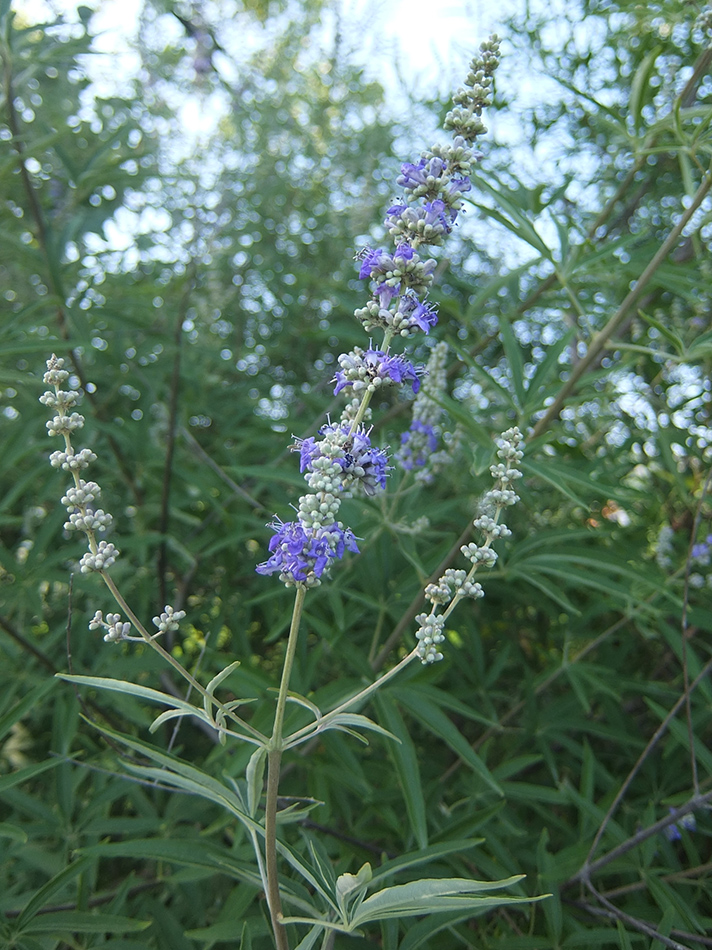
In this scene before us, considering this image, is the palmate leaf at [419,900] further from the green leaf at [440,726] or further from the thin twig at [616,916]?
the thin twig at [616,916]

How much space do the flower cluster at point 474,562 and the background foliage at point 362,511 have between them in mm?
235

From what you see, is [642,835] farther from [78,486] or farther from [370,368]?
[78,486]

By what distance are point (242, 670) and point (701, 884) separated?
66.2 inches

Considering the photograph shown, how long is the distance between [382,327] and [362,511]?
1.18 m

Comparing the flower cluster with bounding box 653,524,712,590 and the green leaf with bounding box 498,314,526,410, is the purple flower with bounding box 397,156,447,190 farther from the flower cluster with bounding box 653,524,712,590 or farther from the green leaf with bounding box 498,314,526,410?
the flower cluster with bounding box 653,524,712,590

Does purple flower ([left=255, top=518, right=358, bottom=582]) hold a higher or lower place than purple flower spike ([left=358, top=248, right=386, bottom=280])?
lower

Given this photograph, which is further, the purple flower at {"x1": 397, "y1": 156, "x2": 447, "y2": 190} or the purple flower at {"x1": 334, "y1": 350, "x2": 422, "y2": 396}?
the purple flower at {"x1": 397, "y1": 156, "x2": 447, "y2": 190}

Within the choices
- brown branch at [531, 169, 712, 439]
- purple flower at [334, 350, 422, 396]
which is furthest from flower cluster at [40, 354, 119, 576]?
brown branch at [531, 169, 712, 439]

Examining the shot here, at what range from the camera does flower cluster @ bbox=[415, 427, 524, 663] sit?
142 cm

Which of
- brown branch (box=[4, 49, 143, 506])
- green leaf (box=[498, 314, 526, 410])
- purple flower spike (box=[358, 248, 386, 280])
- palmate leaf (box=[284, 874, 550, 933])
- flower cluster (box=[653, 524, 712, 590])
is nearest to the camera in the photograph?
palmate leaf (box=[284, 874, 550, 933])

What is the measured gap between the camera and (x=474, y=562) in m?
1.54

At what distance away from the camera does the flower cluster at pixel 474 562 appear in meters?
1.42

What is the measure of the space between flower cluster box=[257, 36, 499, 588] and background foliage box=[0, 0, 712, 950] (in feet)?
A: 1.62

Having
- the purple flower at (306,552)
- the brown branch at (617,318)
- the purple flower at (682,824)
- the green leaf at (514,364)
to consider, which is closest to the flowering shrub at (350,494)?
the purple flower at (306,552)
